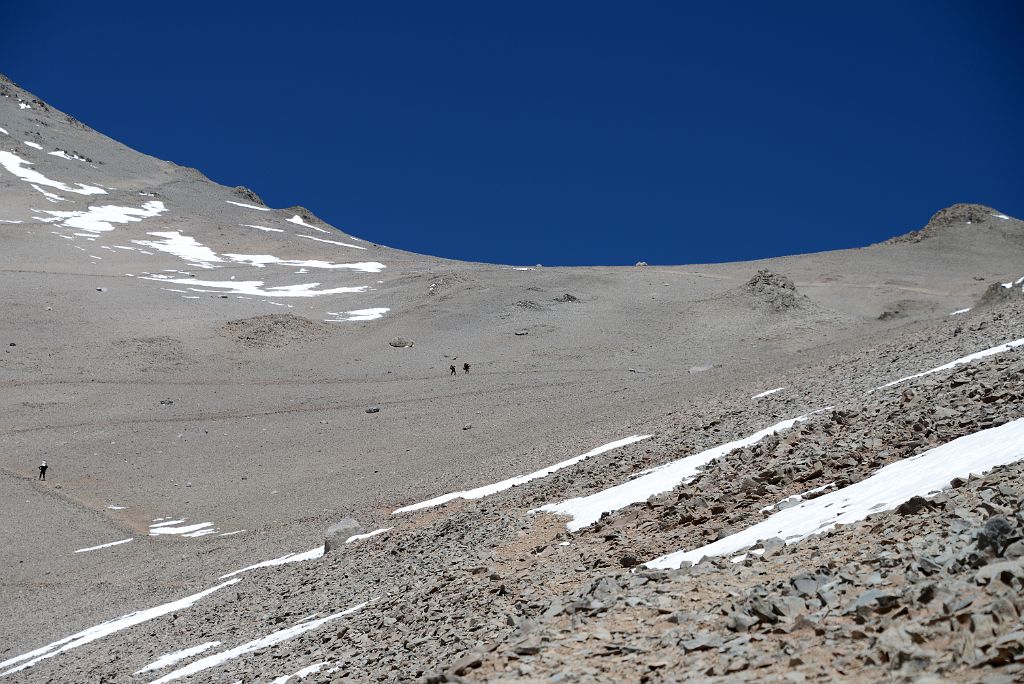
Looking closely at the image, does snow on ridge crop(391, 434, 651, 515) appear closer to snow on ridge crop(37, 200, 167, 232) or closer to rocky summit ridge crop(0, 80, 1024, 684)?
rocky summit ridge crop(0, 80, 1024, 684)

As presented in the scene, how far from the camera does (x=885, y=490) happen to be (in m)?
9.62

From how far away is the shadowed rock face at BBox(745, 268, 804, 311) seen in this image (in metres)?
55.0

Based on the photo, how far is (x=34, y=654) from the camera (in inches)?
695

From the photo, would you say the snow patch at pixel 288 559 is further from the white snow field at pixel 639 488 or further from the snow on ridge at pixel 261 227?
the snow on ridge at pixel 261 227

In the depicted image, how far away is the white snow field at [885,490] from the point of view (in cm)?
906

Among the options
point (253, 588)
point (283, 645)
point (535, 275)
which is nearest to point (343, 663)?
point (283, 645)

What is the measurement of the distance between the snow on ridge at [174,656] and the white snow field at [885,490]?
24.4 feet

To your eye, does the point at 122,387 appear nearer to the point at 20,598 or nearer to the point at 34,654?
the point at 20,598

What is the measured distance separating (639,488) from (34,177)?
107m

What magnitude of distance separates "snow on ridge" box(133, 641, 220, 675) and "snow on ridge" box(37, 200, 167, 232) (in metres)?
80.2

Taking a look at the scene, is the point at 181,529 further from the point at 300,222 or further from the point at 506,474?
the point at 300,222

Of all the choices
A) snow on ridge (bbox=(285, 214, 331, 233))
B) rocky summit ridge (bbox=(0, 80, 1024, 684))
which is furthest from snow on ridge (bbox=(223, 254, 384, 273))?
snow on ridge (bbox=(285, 214, 331, 233))

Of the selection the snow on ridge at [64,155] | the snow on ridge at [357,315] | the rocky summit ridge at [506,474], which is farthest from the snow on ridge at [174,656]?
the snow on ridge at [64,155]

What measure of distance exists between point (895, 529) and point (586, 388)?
34.1 m
